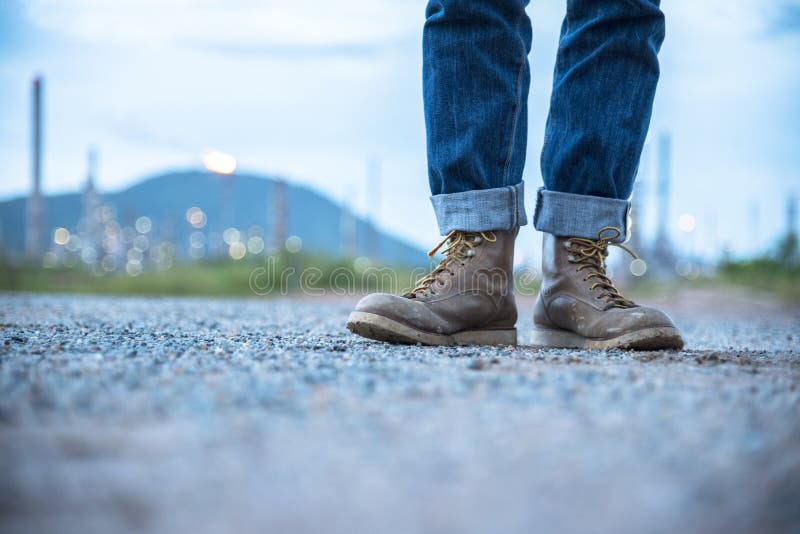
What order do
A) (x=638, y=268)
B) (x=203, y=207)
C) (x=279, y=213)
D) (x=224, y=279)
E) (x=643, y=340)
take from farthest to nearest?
(x=203, y=207) → (x=638, y=268) → (x=279, y=213) → (x=224, y=279) → (x=643, y=340)

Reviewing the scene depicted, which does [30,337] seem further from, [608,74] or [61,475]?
[608,74]

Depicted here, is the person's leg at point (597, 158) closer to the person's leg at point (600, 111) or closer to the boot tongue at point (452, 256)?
the person's leg at point (600, 111)

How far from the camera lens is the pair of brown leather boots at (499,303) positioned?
1.53 meters

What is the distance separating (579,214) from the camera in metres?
1.61

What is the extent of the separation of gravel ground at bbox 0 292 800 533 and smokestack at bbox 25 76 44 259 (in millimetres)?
10505

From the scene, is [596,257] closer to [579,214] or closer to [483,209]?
[579,214]

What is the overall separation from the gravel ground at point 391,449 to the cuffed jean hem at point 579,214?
1.98 ft

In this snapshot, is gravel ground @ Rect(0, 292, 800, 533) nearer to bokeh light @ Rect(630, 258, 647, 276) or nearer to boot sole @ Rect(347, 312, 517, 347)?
boot sole @ Rect(347, 312, 517, 347)

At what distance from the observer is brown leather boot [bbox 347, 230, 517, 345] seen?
1.55 meters

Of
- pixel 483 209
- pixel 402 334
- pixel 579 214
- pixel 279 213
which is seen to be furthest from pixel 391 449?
pixel 279 213

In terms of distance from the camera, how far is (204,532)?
0.49m

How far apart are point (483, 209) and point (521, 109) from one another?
0.94ft

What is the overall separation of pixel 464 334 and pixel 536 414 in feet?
2.84

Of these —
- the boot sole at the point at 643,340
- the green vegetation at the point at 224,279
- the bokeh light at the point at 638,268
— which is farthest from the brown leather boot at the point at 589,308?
the bokeh light at the point at 638,268
